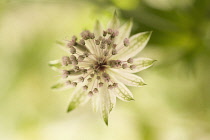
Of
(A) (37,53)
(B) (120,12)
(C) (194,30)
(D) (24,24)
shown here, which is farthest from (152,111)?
(D) (24,24)

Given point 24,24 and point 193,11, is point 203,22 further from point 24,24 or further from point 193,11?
point 24,24

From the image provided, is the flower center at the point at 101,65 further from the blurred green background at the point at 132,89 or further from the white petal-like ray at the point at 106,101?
the blurred green background at the point at 132,89

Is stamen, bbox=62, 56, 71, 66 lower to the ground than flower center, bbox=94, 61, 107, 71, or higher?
higher

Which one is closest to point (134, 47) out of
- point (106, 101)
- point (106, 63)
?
point (106, 63)

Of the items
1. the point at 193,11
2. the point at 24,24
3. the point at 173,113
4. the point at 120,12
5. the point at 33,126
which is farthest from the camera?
the point at 24,24

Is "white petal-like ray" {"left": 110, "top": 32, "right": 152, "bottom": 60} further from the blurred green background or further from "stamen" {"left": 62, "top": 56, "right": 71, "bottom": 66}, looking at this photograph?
the blurred green background

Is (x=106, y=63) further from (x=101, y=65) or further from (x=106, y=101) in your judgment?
(x=106, y=101)

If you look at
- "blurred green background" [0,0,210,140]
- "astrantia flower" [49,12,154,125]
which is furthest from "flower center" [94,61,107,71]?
"blurred green background" [0,0,210,140]
